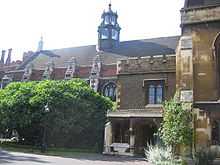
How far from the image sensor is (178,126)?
18.0m

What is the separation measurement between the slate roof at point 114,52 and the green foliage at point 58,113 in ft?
40.5

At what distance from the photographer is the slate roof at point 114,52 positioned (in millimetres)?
42719

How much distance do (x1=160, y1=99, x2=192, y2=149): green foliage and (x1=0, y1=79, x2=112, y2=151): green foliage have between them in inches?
512

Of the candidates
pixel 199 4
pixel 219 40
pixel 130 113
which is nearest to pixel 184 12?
pixel 199 4

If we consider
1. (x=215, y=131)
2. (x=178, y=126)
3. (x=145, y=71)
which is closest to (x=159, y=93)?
(x=145, y=71)

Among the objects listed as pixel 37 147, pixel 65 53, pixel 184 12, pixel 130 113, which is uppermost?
pixel 65 53

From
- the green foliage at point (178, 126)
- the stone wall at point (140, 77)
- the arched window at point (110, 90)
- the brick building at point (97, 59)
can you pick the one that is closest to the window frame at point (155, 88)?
the stone wall at point (140, 77)

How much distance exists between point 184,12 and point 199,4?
36.2 inches

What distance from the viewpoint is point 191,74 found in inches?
745

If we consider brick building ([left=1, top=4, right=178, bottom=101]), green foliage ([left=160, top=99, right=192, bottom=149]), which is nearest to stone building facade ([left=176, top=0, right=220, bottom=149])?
green foliage ([left=160, top=99, right=192, bottom=149])

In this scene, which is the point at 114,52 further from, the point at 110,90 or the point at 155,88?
the point at 155,88

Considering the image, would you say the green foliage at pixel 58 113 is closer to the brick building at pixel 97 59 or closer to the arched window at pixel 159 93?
the arched window at pixel 159 93

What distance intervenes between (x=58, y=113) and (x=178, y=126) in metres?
13.8

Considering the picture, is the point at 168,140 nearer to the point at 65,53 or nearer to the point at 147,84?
the point at 147,84
